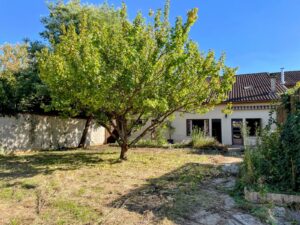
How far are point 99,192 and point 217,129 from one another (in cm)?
1510

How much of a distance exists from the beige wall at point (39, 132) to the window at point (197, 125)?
24.3 feet

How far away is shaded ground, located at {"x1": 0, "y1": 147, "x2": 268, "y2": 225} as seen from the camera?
14.9ft

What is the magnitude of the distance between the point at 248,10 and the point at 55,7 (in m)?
10.6

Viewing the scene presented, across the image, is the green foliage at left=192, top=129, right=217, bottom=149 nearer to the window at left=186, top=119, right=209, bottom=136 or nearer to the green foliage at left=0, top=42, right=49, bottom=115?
the window at left=186, top=119, right=209, bottom=136

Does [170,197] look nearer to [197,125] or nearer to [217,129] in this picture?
[217,129]

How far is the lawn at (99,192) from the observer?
4.61 meters

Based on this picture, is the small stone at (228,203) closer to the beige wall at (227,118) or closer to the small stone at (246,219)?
the small stone at (246,219)

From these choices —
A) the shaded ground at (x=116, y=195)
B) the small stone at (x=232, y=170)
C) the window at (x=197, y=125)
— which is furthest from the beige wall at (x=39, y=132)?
the small stone at (x=232, y=170)

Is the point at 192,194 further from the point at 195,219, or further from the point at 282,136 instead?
the point at 282,136

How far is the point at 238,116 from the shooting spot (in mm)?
19062

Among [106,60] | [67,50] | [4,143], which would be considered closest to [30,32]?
[4,143]

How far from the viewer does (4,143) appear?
1262 cm

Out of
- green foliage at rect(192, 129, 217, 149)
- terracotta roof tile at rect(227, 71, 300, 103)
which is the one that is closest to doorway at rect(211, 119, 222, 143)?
terracotta roof tile at rect(227, 71, 300, 103)

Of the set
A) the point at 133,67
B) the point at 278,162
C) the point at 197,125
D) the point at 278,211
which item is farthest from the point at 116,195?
the point at 197,125
